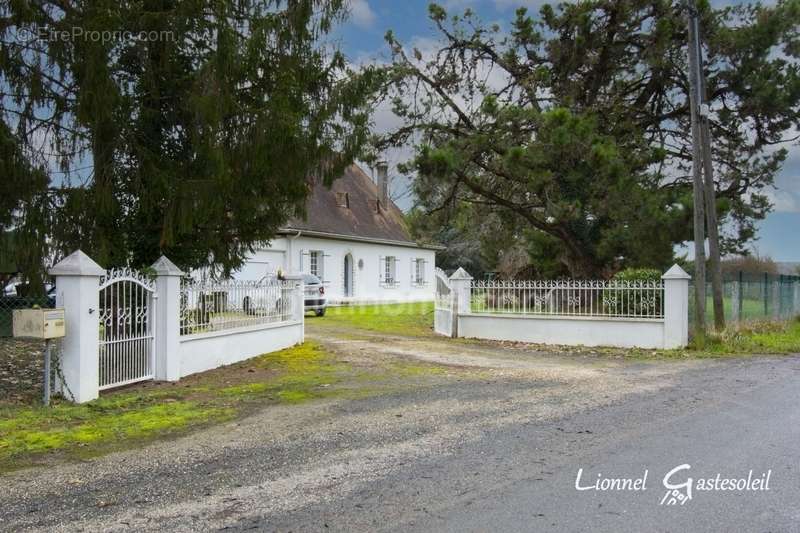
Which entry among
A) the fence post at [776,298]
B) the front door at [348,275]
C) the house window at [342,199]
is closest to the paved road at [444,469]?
the fence post at [776,298]

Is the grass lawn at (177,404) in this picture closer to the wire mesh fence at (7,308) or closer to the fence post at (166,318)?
the fence post at (166,318)

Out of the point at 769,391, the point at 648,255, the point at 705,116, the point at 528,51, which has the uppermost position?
the point at 528,51

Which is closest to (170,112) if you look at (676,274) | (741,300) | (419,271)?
(676,274)

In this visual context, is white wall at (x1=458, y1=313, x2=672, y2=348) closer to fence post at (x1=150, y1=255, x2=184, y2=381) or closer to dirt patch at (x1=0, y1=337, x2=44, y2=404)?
fence post at (x1=150, y1=255, x2=184, y2=381)

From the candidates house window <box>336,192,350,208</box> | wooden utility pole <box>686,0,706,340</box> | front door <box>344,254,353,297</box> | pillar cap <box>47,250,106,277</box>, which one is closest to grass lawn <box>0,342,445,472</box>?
pillar cap <box>47,250,106,277</box>

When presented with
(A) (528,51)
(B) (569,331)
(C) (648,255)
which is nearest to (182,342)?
(B) (569,331)

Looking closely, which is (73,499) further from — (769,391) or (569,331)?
(569,331)

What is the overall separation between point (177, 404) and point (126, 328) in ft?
5.81

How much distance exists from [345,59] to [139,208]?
389cm

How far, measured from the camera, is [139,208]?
9.59 metres

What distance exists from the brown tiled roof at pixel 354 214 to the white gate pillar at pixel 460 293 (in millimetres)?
11061

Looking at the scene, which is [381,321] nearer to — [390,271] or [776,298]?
[776,298]

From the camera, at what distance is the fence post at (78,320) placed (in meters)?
7.69

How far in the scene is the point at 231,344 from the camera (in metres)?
11.5
